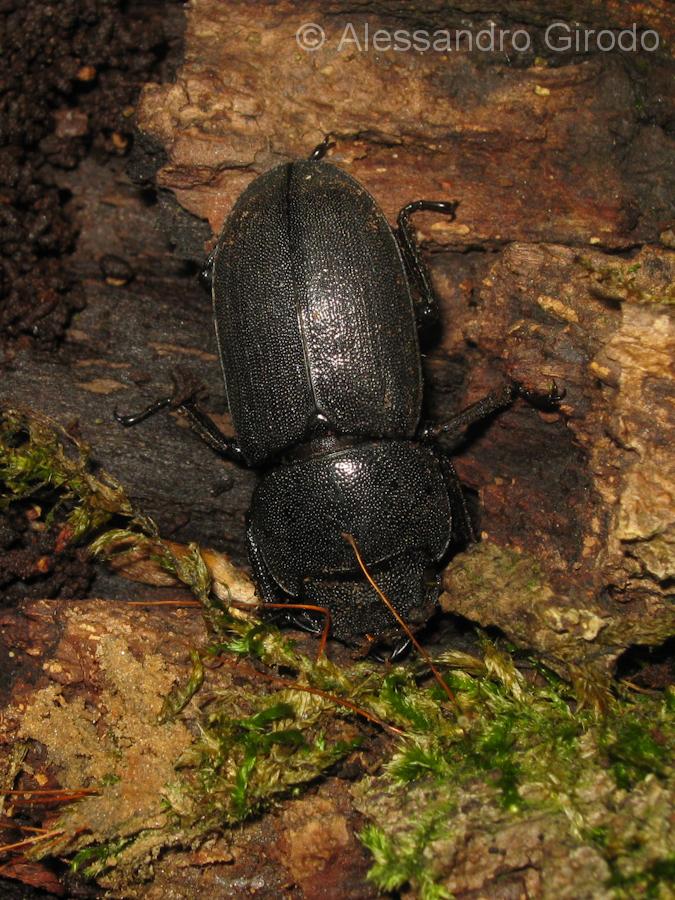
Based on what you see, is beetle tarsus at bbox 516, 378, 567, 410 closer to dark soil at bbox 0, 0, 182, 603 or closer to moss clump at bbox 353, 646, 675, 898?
moss clump at bbox 353, 646, 675, 898

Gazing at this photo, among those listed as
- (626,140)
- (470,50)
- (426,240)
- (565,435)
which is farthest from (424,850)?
(470,50)

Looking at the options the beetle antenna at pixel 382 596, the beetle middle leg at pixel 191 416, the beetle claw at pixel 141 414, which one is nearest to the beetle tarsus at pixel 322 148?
the beetle middle leg at pixel 191 416

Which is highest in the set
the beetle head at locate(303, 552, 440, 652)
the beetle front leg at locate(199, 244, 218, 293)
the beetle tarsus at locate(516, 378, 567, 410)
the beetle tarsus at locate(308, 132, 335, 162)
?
the beetle tarsus at locate(308, 132, 335, 162)

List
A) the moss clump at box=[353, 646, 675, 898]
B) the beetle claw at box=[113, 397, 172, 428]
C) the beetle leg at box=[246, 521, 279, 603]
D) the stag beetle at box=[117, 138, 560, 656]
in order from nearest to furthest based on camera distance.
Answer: the moss clump at box=[353, 646, 675, 898] → the stag beetle at box=[117, 138, 560, 656] → the beetle leg at box=[246, 521, 279, 603] → the beetle claw at box=[113, 397, 172, 428]

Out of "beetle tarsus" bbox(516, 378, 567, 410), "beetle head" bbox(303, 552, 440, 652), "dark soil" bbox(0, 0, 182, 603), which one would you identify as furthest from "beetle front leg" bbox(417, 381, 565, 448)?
"dark soil" bbox(0, 0, 182, 603)

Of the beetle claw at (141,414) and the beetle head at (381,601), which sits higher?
the beetle claw at (141,414)

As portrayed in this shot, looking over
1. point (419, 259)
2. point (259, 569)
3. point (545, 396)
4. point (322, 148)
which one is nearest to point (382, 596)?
point (259, 569)

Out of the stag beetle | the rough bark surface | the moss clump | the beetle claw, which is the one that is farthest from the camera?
the beetle claw

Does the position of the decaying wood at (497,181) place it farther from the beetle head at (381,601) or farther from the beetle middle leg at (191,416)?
the beetle middle leg at (191,416)
